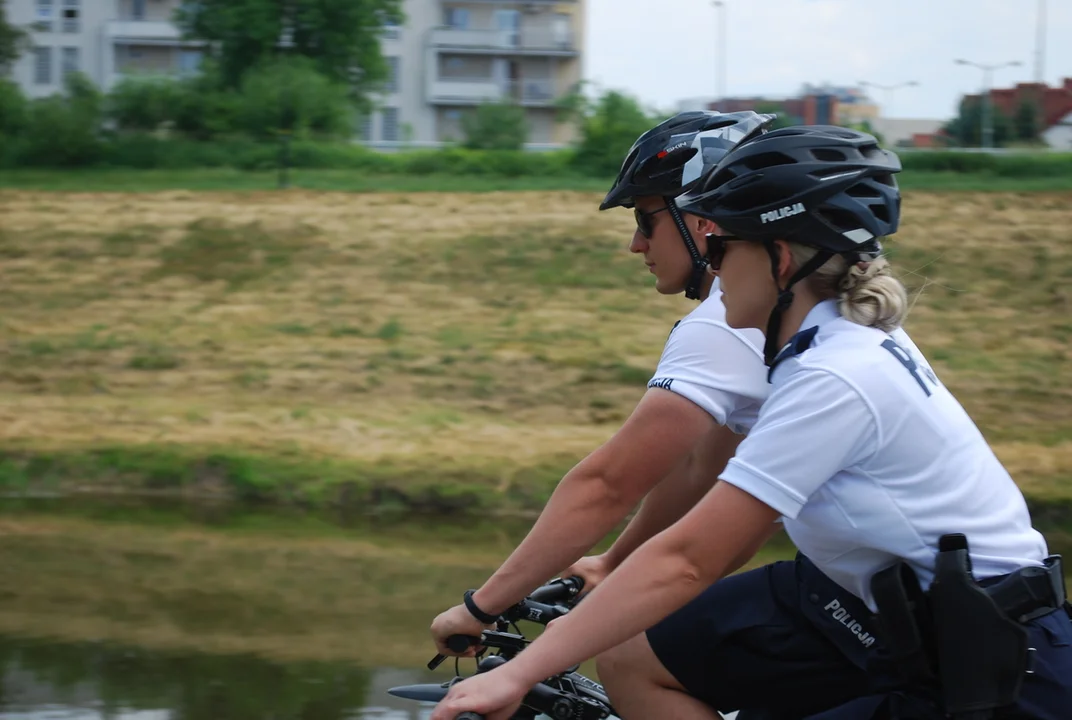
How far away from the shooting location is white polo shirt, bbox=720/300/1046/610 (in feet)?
7.00

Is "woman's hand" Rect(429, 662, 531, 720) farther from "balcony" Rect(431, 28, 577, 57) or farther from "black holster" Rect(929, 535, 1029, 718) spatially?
"balcony" Rect(431, 28, 577, 57)

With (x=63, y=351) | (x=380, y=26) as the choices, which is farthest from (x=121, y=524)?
(x=380, y=26)

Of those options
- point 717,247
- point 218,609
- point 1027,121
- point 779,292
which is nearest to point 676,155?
point 717,247

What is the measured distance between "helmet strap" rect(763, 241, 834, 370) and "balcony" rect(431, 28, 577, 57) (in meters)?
57.2

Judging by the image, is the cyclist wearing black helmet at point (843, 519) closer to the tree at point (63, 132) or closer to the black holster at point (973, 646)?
the black holster at point (973, 646)

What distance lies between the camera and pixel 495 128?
24.5m

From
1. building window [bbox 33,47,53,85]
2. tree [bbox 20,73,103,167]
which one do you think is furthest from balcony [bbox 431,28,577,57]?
tree [bbox 20,73,103,167]

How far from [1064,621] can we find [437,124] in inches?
2314

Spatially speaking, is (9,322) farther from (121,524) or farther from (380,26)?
(380,26)

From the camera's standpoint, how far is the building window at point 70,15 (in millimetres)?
57531

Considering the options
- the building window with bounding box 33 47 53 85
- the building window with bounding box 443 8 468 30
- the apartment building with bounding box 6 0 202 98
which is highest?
the building window with bounding box 443 8 468 30

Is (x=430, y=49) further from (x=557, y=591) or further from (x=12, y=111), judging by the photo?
(x=557, y=591)

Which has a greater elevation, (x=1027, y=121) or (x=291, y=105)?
(x=291, y=105)

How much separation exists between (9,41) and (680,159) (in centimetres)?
2803
